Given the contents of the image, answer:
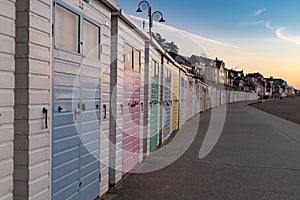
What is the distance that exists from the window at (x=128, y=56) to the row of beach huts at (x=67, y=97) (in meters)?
0.02

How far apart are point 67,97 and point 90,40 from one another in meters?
1.09

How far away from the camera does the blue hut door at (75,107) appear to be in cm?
373

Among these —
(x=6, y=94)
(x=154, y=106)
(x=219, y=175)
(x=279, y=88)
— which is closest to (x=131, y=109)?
(x=219, y=175)

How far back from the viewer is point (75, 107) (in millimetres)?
4242

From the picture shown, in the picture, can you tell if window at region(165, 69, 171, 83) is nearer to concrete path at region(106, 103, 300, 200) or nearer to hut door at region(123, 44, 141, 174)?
concrete path at region(106, 103, 300, 200)

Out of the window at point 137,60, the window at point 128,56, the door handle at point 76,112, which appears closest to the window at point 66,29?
the door handle at point 76,112

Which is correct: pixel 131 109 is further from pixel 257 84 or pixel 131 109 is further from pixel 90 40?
pixel 257 84

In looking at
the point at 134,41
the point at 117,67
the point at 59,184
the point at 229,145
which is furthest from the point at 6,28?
the point at 229,145

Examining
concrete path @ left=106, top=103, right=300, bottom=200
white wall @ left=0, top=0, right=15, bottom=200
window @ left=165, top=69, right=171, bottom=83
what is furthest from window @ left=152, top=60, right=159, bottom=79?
white wall @ left=0, top=0, right=15, bottom=200

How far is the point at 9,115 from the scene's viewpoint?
293cm

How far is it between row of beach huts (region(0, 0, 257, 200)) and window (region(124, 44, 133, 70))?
0.02 m

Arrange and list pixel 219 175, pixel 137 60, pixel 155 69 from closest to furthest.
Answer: pixel 219 175, pixel 137 60, pixel 155 69

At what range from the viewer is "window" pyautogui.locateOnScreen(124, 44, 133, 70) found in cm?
655

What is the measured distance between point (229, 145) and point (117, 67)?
21.0ft
